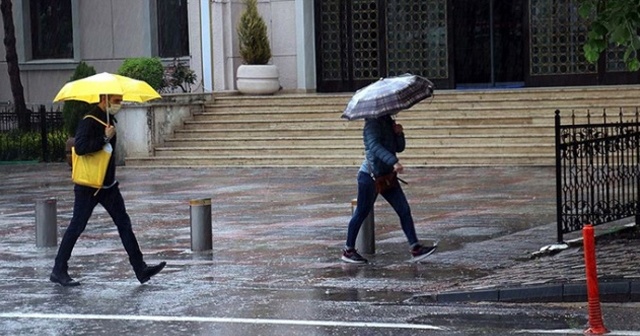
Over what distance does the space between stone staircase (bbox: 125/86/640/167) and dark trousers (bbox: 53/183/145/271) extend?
12589mm

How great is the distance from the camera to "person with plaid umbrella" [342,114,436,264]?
1377cm

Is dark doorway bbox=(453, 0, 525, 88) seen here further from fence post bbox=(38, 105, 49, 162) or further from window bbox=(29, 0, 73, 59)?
window bbox=(29, 0, 73, 59)

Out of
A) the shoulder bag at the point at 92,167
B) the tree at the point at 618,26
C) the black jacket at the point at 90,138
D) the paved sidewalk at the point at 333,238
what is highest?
the tree at the point at 618,26

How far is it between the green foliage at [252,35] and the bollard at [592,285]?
21738 millimetres

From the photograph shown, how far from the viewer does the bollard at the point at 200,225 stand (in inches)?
599

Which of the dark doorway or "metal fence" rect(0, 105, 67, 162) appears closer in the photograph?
"metal fence" rect(0, 105, 67, 162)

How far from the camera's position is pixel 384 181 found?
545 inches

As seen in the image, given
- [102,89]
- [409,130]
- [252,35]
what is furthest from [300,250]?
[252,35]

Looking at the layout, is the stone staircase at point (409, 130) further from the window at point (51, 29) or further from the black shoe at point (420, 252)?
the black shoe at point (420, 252)

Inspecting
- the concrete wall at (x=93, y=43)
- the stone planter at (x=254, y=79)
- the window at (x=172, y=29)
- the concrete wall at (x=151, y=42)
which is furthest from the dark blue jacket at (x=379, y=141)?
the concrete wall at (x=93, y=43)

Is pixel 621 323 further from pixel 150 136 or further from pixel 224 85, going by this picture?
pixel 224 85

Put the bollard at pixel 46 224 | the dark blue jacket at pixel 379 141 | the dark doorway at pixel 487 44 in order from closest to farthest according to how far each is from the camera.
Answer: the dark blue jacket at pixel 379 141
the bollard at pixel 46 224
the dark doorway at pixel 487 44

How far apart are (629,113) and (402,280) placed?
45.7 feet

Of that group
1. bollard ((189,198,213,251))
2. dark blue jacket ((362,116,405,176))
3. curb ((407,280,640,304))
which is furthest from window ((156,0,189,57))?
curb ((407,280,640,304))
